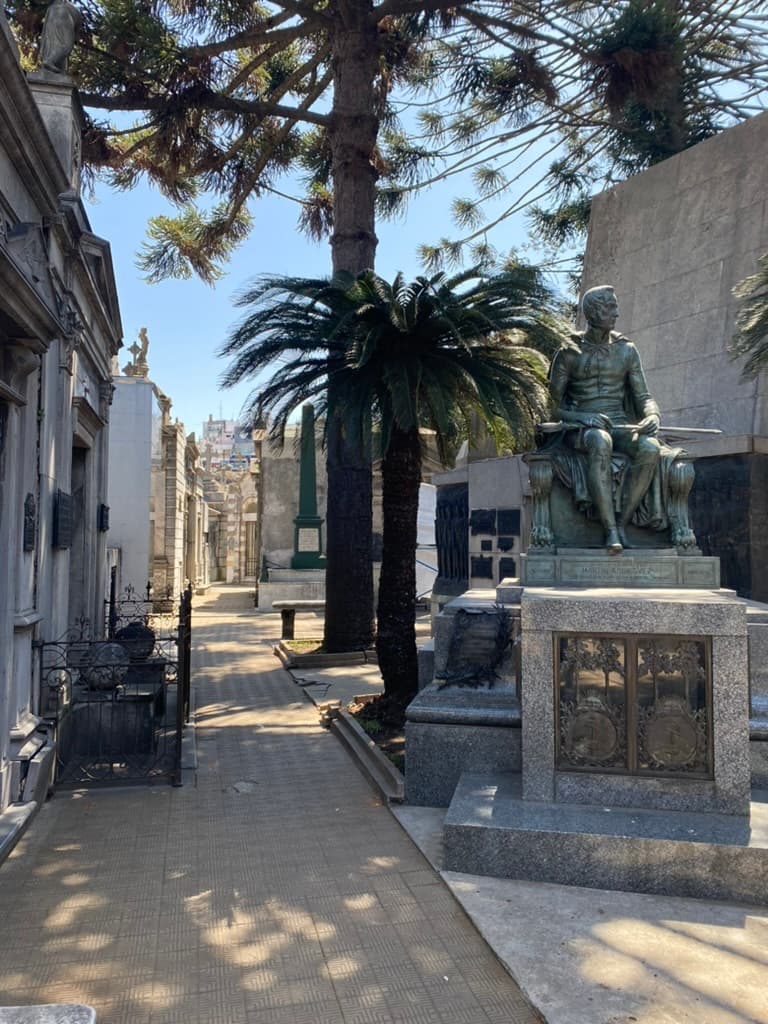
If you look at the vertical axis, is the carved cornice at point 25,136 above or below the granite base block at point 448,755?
above

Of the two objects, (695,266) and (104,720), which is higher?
(695,266)

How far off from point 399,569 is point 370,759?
2.17 m

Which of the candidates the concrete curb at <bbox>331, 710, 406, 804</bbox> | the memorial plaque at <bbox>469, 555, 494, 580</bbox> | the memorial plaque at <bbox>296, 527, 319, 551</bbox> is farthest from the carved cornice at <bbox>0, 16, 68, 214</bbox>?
the memorial plaque at <bbox>296, 527, 319, 551</bbox>

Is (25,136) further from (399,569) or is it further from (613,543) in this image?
(613,543)

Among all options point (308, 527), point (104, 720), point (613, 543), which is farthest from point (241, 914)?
point (308, 527)

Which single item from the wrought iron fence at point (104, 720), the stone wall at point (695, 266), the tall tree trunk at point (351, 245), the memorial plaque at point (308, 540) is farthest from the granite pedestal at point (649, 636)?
the memorial plaque at point (308, 540)

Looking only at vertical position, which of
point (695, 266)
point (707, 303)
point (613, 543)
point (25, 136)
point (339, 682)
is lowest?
point (339, 682)

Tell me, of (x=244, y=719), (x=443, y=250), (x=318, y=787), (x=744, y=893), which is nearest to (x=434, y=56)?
(x=443, y=250)

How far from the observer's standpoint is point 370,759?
6.39m

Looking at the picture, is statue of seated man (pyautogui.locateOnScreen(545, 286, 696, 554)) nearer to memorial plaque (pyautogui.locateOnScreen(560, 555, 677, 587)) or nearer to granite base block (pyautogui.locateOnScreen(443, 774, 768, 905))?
memorial plaque (pyautogui.locateOnScreen(560, 555, 677, 587))

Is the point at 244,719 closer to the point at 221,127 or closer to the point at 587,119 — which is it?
the point at 221,127

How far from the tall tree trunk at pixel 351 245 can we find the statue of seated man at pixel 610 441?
240 inches

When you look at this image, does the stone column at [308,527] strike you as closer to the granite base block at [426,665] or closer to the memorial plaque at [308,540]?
the memorial plaque at [308,540]

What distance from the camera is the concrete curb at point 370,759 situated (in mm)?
5500
